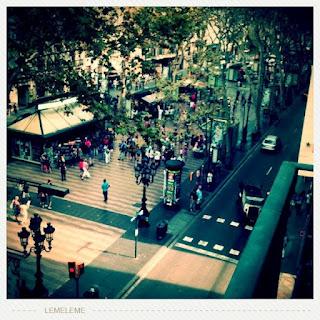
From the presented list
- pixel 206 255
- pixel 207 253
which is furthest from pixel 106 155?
pixel 206 255

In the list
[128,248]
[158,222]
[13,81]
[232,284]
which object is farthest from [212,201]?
[232,284]

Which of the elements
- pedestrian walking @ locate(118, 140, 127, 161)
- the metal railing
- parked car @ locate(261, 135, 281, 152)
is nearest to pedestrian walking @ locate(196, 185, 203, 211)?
pedestrian walking @ locate(118, 140, 127, 161)

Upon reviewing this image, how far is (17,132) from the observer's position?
24844 mm

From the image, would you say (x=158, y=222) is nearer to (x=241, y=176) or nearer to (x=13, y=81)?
(x=241, y=176)

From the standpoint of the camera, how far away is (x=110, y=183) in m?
22.5

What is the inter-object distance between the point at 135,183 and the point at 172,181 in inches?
130

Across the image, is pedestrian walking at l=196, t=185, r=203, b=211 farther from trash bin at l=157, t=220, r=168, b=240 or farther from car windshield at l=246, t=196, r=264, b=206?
trash bin at l=157, t=220, r=168, b=240

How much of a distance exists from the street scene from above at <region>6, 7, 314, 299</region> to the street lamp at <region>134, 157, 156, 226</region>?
103 mm

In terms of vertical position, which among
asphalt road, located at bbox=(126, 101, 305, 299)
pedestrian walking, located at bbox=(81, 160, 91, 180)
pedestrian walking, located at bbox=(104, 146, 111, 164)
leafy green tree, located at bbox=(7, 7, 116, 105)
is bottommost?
asphalt road, located at bbox=(126, 101, 305, 299)

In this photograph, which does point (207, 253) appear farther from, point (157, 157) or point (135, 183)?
point (157, 157)

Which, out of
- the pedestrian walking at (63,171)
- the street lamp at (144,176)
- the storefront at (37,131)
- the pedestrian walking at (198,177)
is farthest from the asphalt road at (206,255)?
the storefront at (37,131)

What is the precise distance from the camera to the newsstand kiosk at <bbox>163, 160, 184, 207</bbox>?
20100 mm

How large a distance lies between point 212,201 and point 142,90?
16548 millimetres

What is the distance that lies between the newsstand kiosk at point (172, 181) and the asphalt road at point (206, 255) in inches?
64.8
